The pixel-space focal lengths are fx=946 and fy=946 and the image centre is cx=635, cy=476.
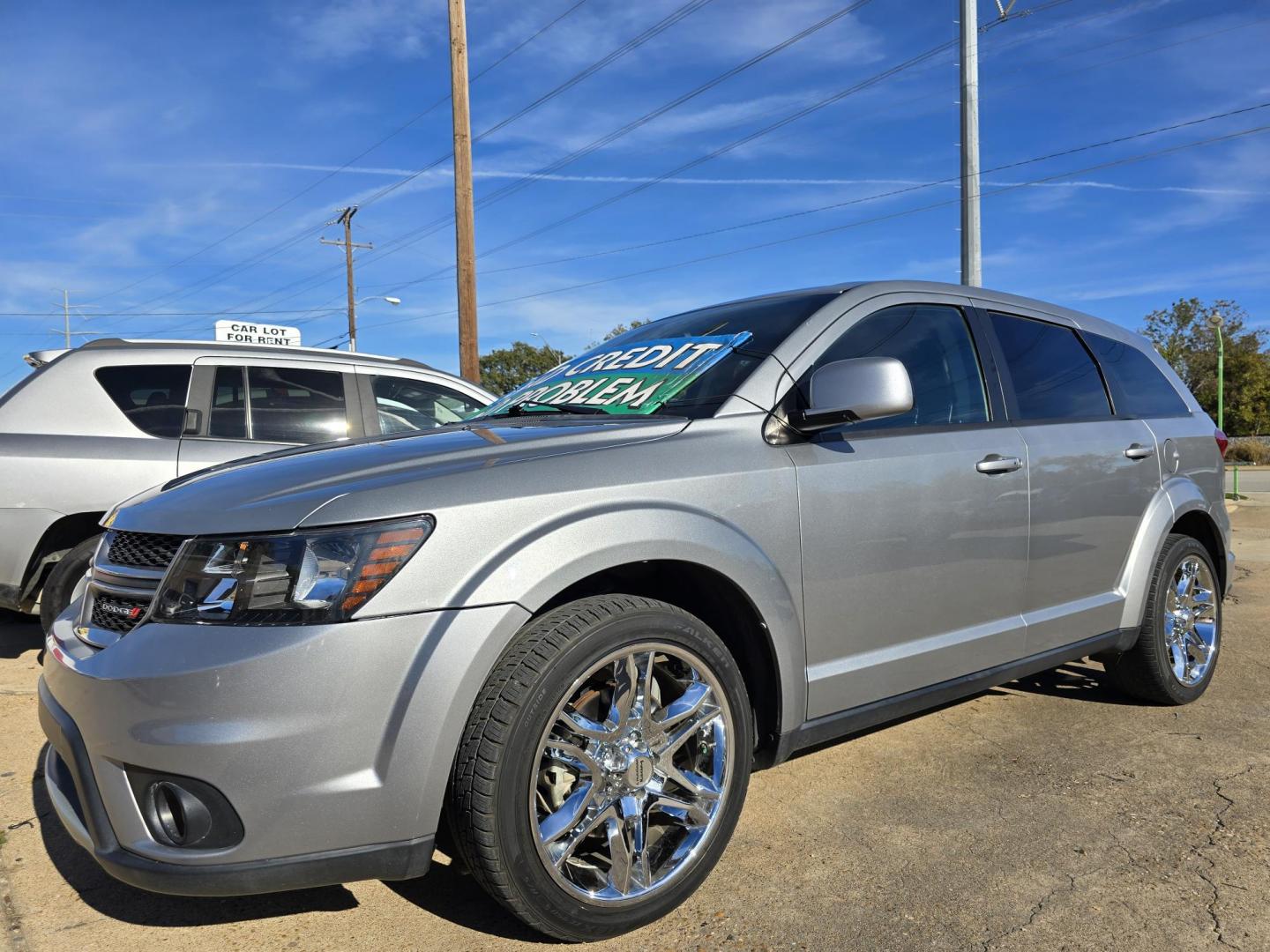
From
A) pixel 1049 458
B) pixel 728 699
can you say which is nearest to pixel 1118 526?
pixel 1049 458

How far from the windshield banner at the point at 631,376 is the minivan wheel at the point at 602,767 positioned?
0.86 m

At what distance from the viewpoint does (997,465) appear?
3.33 metres

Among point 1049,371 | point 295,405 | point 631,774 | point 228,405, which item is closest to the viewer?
point 631,774

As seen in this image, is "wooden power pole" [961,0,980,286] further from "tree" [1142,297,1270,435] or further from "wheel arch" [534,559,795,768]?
"tree" [1142,297,1270,435]

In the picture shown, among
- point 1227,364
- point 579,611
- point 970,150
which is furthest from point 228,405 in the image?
point 1227,364

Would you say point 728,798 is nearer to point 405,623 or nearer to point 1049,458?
point 405,623

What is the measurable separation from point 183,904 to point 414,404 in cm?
375

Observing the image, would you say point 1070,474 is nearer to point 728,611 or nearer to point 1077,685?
point 1077,685

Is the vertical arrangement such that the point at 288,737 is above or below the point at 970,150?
below

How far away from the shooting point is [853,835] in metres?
2.98

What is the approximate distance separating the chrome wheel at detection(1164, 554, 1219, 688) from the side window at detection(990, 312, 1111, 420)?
0.91 meters

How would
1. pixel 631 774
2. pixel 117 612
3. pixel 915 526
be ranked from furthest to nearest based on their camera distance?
1. pixel 915 526
2. pixel 631 774
3. pixel 117 612

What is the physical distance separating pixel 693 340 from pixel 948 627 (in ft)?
4.33

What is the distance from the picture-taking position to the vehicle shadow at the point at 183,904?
254 cm
